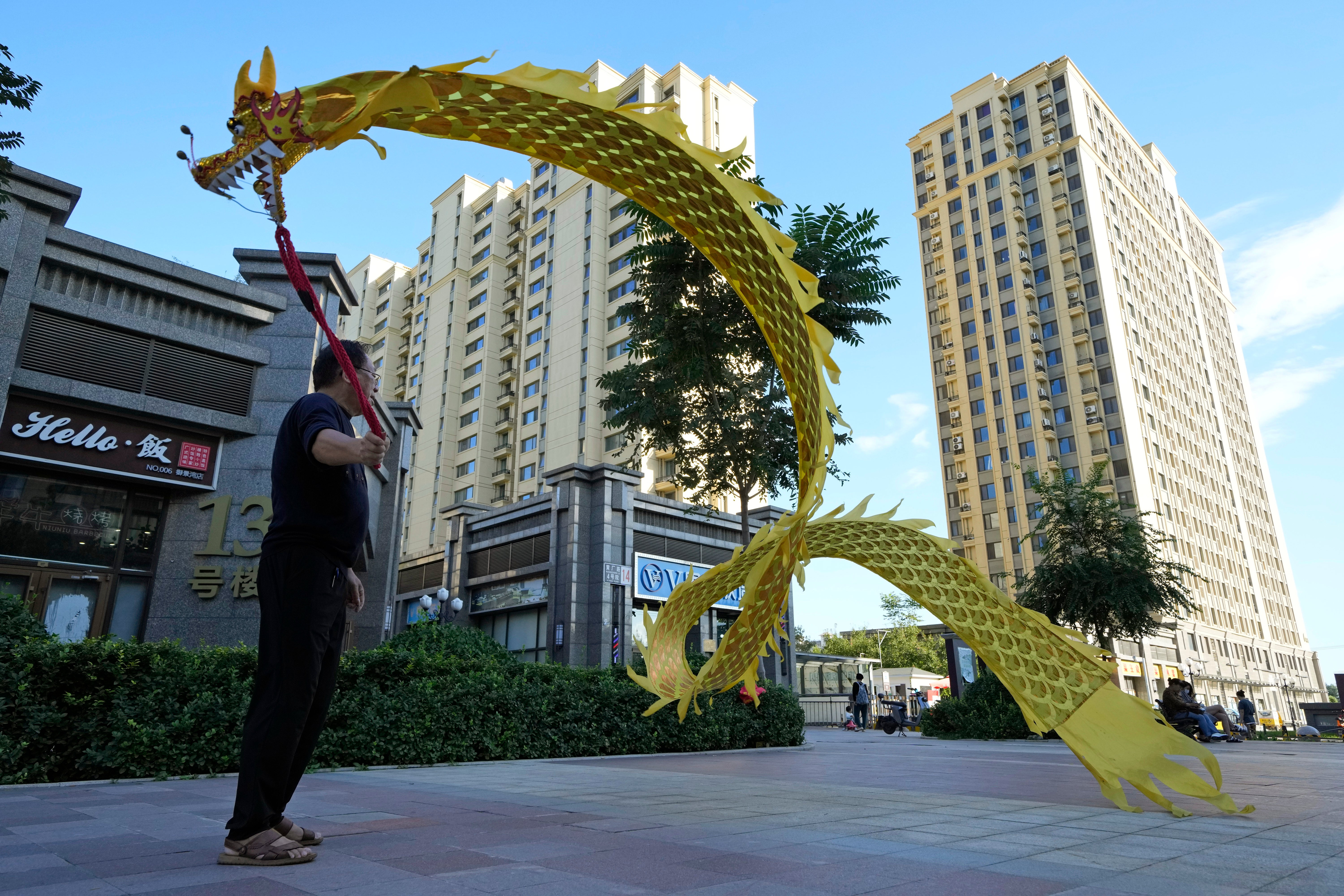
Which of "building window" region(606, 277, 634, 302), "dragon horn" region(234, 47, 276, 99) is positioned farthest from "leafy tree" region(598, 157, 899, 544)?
"building window" region(606, 277, 634, 302)

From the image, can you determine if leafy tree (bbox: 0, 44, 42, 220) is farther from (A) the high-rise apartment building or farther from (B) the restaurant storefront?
(A) the high-rise apartment building

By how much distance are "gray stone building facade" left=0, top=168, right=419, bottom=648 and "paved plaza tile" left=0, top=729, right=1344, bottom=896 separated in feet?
27.3

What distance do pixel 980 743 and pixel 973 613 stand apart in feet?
39.4

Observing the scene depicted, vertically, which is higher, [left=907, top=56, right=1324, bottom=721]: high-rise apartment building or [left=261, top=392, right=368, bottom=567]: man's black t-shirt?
Answer: [left=907, top=56, right=1324, bottom=721]: high-rise apartment building

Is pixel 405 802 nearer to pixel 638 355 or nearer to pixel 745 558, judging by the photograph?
pixel 745 558

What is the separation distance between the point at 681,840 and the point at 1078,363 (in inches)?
2350

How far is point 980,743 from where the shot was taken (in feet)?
52.9

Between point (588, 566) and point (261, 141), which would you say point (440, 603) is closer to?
point (588, 566)

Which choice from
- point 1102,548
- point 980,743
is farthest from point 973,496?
point 980,743

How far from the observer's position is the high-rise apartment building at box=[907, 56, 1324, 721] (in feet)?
176

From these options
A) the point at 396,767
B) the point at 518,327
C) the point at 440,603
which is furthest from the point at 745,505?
the point at 518,327

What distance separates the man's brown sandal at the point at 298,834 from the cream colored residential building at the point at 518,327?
32644mm

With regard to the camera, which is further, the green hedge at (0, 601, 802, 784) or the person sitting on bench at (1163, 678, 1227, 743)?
the person sitting on bench at (1163, 678, 1227, 743)

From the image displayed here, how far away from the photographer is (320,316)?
313 centimetres
